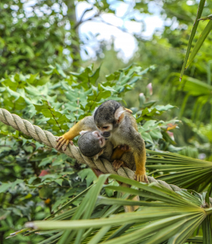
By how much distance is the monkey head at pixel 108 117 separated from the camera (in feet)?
4.96

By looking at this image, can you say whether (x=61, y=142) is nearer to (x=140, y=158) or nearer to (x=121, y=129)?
(x=121, y=129)

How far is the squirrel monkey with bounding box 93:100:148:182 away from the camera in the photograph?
4.78ft

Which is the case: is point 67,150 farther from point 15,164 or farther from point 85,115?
point 15,164

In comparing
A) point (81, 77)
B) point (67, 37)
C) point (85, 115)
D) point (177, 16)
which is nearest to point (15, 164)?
point (85, 115)

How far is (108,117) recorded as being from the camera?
59.6 inches


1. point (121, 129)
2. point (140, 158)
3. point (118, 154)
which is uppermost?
point (121, 129)

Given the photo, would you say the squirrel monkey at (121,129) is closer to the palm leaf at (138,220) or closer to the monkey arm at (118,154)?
the monkey arm at (118,154)

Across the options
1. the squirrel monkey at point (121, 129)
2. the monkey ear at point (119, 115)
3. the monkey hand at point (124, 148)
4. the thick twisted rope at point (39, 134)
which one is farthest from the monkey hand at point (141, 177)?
the monkey ear at point (119, 115)

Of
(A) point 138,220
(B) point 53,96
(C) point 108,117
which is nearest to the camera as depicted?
Answer: (A) point 138,220

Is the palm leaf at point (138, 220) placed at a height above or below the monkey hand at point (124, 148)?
above

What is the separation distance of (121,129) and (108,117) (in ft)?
0.43

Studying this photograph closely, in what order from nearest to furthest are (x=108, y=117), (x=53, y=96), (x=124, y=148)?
(x=108, y=117)
(x=124, y=148)
(x=53, y=96)

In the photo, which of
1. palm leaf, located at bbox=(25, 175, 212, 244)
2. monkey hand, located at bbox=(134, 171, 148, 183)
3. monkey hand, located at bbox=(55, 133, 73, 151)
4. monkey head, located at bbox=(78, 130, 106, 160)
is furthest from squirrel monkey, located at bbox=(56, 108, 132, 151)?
palm leaf, located at bbox=(25, 175, 212, 244)

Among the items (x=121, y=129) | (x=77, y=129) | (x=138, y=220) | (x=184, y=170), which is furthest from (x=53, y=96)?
(x=138, y=220)
